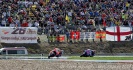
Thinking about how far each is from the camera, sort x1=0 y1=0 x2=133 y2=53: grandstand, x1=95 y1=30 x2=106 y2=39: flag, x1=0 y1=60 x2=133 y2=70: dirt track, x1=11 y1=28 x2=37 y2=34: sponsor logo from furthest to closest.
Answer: x1=95 y1=30 x2=106 y2=39: flag, x1=0 y1=0 x2=133 y2=53: grandstand, x1=11 y1=28 x2=37 y2=34: sponsor logo, x1=0 y1=60 x2=133 y2=70: dirt track

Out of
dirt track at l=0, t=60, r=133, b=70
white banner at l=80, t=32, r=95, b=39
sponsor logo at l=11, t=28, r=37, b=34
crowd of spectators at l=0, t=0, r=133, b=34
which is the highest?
crowd of spectators at l=0, t=0, r=133, b=34

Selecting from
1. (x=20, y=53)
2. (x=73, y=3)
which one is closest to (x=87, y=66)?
(x=20, y=53)

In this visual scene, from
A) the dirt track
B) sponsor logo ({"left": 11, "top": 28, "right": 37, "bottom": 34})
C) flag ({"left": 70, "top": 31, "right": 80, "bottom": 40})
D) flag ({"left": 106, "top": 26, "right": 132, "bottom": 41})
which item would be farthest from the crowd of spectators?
the dirt track

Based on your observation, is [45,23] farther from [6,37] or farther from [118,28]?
[118,28]

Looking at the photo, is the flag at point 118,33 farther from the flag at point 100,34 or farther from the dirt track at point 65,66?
the dirt track at point 65,66

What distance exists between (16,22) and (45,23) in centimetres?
244

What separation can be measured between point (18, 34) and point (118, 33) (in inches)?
321

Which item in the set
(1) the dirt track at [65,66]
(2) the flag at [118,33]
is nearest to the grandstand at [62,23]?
(2) the flag at [118,33]

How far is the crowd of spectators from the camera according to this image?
123 ft

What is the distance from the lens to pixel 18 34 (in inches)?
1442

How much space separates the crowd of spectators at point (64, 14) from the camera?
1479 inches

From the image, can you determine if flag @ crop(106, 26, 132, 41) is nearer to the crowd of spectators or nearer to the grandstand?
the grandstand

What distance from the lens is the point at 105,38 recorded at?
38594 mm

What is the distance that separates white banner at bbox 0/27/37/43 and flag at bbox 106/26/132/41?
6155mm
